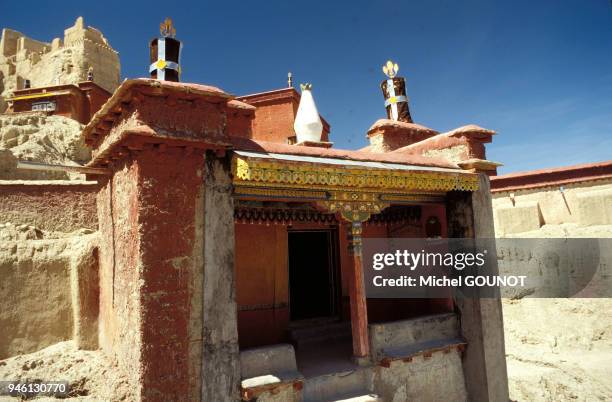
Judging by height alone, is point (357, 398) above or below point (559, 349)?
above

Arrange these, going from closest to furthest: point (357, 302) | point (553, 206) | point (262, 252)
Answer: point (357, 302)
point (262, 252)
point (553, 206)

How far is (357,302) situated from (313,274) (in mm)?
2270

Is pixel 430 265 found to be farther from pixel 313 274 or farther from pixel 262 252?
pixel 262 252

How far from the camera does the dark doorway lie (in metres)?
7.80

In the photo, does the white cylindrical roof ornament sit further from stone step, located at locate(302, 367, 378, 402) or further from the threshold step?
the threshold step

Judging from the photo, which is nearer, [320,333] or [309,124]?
[320,333]

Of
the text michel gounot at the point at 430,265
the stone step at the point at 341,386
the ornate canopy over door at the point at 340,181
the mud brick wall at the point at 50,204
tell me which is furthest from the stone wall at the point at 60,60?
the stone step at the point at 341,386

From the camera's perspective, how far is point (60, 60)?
88.4ft

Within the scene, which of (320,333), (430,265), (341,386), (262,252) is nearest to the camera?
(341,386)

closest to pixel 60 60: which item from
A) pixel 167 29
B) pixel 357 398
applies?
pixel 167 29

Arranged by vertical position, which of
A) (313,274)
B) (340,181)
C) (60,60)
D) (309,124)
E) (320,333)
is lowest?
(320,333)

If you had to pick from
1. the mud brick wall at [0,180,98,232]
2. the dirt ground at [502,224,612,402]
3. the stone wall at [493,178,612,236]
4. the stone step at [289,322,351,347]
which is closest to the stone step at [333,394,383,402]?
the stone step at [289,322,351,347]

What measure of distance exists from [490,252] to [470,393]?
2302 mm

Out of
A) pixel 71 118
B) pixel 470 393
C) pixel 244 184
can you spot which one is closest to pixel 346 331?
pixel 470 393
